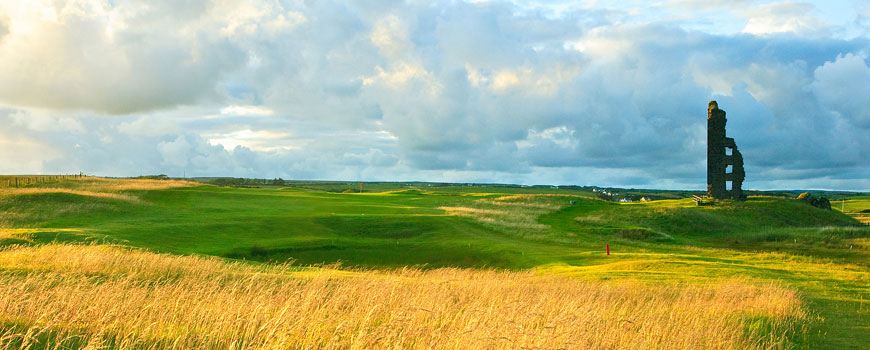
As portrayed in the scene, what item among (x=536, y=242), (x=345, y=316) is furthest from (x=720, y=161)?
(x=345, y=316)

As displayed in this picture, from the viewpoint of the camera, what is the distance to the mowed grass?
49.3ft

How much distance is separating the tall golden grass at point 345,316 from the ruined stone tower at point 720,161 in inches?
2016

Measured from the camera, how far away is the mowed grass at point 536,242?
49.3 feet

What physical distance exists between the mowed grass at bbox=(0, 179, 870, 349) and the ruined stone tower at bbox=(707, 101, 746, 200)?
114 inches

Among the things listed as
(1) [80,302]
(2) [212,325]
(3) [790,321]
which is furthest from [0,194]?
(3) [790,321]

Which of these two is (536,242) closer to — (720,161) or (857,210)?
(720,161)

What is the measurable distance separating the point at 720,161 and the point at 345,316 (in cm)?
6394

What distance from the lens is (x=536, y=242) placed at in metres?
40.3

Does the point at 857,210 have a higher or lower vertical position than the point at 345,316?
higher

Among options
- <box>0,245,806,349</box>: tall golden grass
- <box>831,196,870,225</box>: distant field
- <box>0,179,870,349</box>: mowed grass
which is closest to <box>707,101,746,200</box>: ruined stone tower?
<box>0,179,870,349</box>: mowed grass

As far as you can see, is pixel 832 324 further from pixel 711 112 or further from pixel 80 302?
pixel 711 112

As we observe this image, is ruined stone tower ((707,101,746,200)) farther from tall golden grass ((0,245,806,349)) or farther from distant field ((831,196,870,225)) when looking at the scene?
tall golden grass ((0,245,806,349))

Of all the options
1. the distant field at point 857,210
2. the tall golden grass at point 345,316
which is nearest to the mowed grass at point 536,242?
the tall golden grass at point 345,316

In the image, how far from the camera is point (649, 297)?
16469mm
